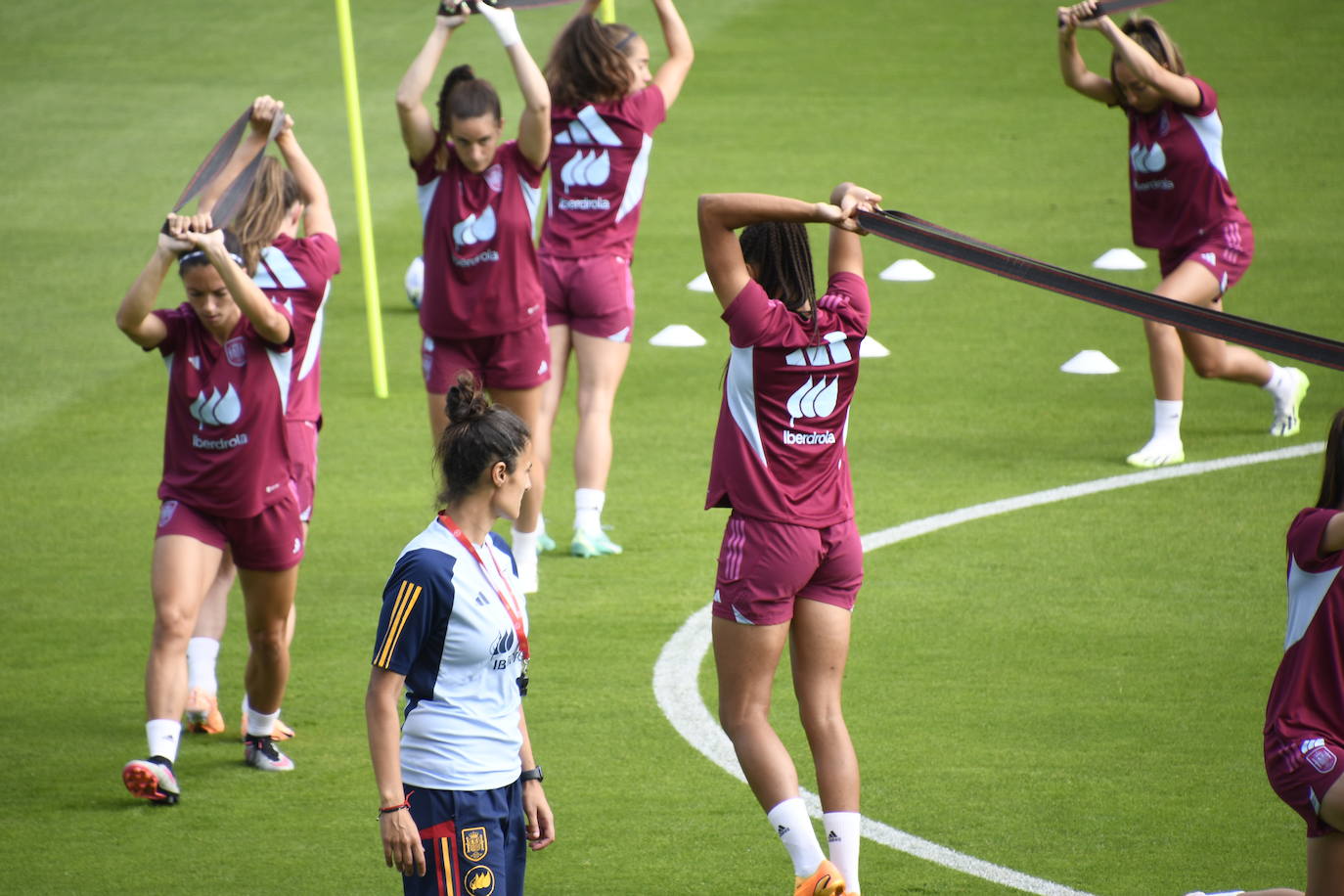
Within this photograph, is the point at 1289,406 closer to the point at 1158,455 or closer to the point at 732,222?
the point at 1158,455

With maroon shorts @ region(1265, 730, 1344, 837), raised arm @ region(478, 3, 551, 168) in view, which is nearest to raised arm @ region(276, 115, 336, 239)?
raised arm @ region(478, 3, 551, 168)

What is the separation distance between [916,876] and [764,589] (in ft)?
3.59

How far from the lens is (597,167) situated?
9.22m

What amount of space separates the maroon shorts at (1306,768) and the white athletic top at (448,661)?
1880 mm

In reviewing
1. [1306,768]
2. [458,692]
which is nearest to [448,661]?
[458,692]

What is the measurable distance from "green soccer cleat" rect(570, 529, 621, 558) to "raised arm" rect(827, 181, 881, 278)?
3.76 meters

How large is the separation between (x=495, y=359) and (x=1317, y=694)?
4.62 metres

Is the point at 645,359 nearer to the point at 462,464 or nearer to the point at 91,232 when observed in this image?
the point at 91,232

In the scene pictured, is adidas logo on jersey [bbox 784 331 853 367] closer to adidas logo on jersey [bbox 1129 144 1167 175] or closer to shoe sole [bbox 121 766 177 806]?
shoe sole [bbox 121 766 177 806]

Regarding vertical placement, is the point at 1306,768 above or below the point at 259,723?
above

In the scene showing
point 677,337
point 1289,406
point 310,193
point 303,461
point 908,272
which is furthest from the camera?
point 908,272

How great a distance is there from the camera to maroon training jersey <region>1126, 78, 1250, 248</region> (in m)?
10.3

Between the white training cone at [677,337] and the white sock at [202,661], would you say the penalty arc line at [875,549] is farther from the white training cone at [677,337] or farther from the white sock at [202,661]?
the white training cone at [677,337]

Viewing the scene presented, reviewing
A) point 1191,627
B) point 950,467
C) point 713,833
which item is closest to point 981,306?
point 950,467
